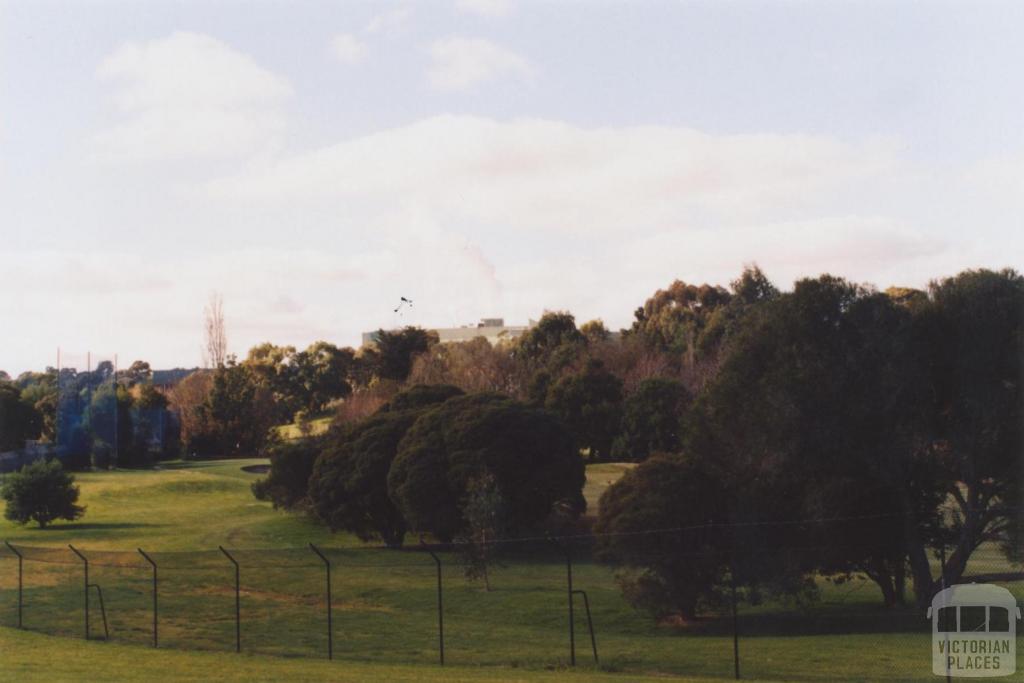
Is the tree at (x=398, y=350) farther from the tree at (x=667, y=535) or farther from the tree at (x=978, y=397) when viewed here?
the tree at (x=978, y=397)

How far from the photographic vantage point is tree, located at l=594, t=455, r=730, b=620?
92.9 feet

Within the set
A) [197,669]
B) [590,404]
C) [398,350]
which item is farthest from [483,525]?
[398,350]

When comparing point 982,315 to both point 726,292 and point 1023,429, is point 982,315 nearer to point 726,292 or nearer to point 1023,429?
point 1023,429

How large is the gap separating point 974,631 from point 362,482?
73.4 ft

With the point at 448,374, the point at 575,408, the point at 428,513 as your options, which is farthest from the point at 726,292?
the point at 428,513

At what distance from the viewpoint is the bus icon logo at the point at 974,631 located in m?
21.7

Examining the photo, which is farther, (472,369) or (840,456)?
(472,369)

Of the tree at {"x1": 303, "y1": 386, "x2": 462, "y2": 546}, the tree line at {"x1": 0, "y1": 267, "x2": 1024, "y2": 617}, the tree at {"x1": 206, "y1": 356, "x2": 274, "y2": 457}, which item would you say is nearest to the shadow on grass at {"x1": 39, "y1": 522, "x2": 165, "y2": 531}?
the tree at {"x1": 303, "y1": 386, "x2": 462, "y2": 546}

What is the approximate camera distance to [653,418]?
6041cm

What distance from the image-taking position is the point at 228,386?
81625 mm

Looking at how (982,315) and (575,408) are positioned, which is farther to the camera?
(575,408)

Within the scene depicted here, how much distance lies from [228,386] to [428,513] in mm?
44130

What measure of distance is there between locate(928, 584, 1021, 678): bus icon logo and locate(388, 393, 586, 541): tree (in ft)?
53.0

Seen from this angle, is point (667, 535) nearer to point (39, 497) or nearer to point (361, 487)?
point (361, 487)
